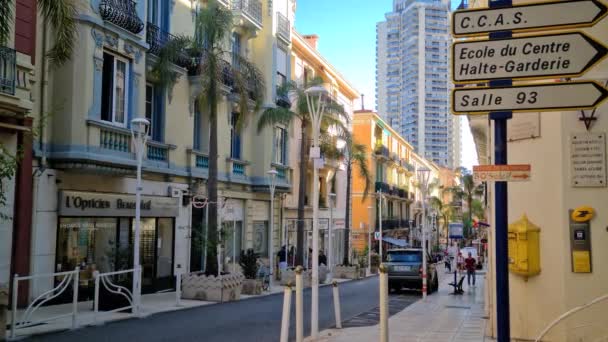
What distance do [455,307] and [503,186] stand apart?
12.9 meters

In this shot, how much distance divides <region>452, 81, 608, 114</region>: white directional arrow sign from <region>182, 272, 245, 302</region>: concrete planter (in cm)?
1448

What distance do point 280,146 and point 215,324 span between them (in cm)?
1886

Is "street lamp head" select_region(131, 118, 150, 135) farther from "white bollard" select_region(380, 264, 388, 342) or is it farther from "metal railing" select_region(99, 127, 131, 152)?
"white bollard" select_region(380, 264, 388, 342)

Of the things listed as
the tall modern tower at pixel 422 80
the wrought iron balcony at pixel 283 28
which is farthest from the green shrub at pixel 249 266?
the tall modern tower at pixel 422 80

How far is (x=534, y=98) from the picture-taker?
5.12 meters

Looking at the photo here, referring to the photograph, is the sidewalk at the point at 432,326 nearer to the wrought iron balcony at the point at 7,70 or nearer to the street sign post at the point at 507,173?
the street sign post at the point at 507,173

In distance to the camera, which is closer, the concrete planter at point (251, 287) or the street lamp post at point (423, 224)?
the street lamp post at point (423, 224)

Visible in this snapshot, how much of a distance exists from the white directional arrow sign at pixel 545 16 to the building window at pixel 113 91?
14794 millimetres

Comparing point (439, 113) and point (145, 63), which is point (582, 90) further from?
point (439, 113)

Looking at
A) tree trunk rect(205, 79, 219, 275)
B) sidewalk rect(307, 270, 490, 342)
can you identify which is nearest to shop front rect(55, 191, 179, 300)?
tree trunk rect(205, 79, 219, 275)

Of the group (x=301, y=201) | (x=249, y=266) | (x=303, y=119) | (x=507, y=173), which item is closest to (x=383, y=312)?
(x=507, y=173)

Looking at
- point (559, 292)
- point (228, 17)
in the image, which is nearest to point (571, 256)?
point (559, 292)

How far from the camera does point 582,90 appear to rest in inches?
199

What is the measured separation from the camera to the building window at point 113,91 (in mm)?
18156
